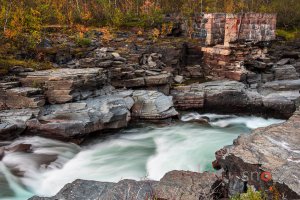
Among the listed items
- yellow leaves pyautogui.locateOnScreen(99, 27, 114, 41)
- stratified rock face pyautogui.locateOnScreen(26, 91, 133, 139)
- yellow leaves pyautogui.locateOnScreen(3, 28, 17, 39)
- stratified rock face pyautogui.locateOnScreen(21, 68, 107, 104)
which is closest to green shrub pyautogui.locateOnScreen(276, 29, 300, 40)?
yellow leaves pyautogui.locateOnScreen(99, 27, 114, 41)

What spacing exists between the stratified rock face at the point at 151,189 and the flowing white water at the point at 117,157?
182 cm

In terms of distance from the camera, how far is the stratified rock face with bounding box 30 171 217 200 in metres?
6.18

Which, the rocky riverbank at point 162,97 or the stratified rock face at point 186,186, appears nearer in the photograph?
the stratified rock face at point 186,186

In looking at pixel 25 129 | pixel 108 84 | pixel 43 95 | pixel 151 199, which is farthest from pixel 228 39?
pixel 151 199

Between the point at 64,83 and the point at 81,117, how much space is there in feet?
5.26

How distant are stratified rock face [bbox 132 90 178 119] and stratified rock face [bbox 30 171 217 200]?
5.89m

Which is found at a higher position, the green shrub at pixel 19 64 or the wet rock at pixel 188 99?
the green shrub at pixel 19 64

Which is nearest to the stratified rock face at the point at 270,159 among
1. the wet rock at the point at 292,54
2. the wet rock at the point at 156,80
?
the wet rock at the point at 156,80

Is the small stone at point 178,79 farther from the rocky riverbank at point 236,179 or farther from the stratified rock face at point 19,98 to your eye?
the rocky riverbank at point 236,179

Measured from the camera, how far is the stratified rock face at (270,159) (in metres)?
5.35

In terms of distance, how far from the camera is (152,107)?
12984 millimetres

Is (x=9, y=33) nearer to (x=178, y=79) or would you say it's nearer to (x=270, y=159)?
(x=178, y=79)

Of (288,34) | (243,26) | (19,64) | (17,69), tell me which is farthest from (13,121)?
(288,34)

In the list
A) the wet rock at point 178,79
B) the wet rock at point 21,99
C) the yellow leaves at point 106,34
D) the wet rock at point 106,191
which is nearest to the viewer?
the wet rock at point 106,191
